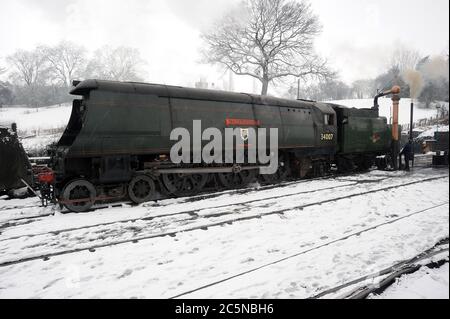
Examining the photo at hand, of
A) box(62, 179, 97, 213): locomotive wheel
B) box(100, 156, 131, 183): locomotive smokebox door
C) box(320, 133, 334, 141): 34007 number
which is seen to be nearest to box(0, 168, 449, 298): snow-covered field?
box(62, 179, 97, 213): locomotive wheel

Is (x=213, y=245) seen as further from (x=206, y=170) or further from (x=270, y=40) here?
(x=270, y=40)

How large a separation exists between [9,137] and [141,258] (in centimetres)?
703

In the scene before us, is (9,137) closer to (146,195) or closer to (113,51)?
(146,195)

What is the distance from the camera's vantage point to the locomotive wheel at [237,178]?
10.5 m

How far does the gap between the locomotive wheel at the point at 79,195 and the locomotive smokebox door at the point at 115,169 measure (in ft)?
1.40

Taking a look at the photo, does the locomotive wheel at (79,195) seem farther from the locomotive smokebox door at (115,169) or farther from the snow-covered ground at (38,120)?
the snow-covered ground at (38,120)

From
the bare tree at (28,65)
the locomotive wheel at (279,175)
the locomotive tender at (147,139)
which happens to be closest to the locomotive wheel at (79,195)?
the locomotive tender at (147,139)

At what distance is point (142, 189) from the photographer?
8727 mm

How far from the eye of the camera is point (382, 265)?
4.18 m

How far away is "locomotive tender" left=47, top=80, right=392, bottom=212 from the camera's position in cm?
767

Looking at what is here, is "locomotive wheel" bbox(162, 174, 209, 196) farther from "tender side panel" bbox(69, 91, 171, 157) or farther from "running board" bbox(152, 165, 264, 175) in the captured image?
"tender side panel" bbox(69, 91, 171, 157)

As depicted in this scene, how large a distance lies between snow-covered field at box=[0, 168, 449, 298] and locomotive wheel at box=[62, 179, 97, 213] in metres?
0.39

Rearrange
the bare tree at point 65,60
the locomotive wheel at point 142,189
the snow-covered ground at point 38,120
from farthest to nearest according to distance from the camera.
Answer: the bare tree at point 65,60 → the snow-covered ground at point 38,120 → the locomotive wheel at point 142,189
